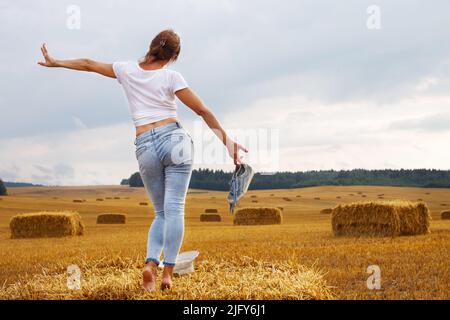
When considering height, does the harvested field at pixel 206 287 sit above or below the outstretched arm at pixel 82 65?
below

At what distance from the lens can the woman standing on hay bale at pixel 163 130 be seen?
524 cm

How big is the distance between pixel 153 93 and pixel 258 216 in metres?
24.3

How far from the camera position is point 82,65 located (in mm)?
5543

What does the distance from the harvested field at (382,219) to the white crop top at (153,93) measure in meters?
12.1

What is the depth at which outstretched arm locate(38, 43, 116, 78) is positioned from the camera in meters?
5.55

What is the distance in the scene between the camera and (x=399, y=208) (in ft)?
54.2

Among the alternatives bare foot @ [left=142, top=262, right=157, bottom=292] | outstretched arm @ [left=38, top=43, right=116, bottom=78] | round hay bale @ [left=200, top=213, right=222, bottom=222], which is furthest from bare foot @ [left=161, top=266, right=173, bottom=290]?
round hay bale @ [left=200, top=213, right=222, bottom=222]

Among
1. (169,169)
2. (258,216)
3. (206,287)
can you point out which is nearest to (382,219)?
(206,287)

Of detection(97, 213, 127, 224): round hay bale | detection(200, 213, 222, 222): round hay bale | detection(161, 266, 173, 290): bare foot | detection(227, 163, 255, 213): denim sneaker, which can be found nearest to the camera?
detection(227, 163, 255, 213): denim sneaker

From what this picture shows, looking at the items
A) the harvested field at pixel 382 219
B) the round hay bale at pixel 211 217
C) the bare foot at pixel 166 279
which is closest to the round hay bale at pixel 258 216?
the round hay bale at pixel 211 217

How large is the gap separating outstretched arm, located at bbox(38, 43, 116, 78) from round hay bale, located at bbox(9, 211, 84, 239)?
56.9ft

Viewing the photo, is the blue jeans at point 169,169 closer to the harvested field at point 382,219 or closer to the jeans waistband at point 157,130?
the jeans waistband at point 157,130

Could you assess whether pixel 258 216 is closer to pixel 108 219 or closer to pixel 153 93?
pixel 108 219

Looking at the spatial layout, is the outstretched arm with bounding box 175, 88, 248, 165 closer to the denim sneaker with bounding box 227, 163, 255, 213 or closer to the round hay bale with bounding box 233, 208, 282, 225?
the denim sneaker with bounding box 227, 163, 255, 213
